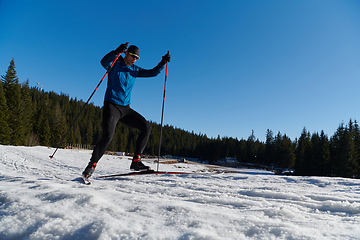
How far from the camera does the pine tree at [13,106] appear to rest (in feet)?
104

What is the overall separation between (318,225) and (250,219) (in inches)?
16.6

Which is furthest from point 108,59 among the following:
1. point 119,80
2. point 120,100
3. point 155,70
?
point 155,70

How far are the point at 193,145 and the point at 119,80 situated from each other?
98.4 m

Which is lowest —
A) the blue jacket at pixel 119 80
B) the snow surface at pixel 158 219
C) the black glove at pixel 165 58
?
the snow surface at pixel 158 219

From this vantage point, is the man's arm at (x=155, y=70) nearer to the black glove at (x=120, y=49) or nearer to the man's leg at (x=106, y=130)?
the black glove at (x=120, y=49)

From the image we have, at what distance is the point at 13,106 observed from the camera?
32.8 m

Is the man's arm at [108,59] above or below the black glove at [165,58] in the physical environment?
below

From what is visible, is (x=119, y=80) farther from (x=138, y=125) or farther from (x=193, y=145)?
(x=193, y=145)

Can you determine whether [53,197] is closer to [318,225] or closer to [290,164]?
Answer: [318,225]

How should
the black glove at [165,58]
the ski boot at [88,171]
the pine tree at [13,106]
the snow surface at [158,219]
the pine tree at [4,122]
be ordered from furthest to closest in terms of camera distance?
the pine tree at [13,106] → the pine tree at [4,122] → the black glove at [165,58] → the ski boot at [88,171] → the snow surface at [158,219]

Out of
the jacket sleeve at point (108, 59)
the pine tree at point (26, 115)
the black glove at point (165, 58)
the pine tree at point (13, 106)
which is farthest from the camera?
the pine tree at point (26, 115)

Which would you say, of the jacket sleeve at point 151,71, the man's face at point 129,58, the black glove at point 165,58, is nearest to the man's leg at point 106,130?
the man's face at point 129,58

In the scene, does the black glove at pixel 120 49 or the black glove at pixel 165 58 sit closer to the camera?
the black glove at pixel 120 49

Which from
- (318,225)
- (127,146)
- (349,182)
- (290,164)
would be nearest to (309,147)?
(290,164)
